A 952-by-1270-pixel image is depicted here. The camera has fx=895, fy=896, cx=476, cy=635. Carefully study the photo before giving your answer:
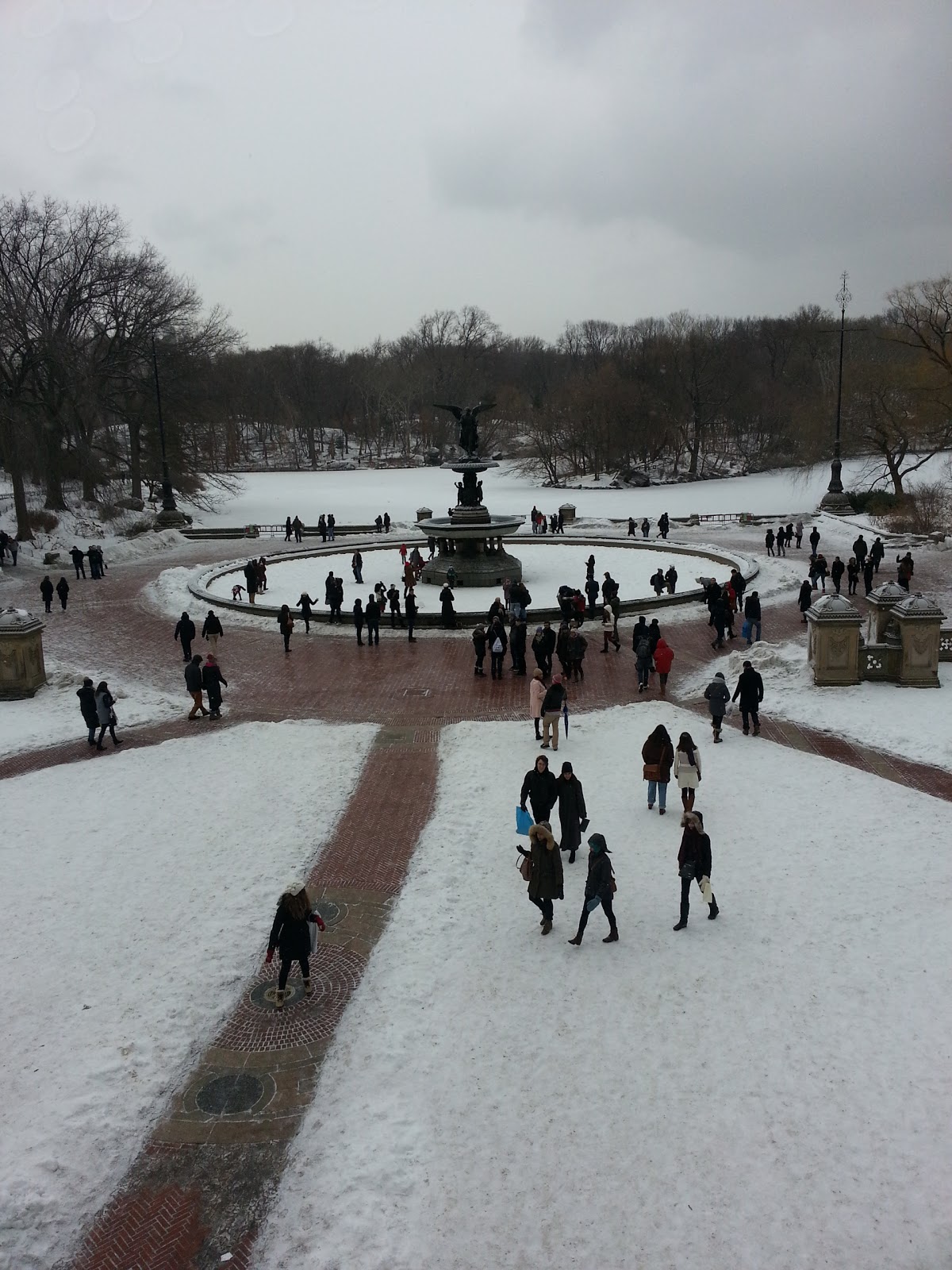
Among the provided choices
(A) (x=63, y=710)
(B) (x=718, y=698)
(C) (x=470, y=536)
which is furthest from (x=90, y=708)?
(C) (x=470, y=536)

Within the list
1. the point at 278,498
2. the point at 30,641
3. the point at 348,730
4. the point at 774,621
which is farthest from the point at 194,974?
the point at 278,498

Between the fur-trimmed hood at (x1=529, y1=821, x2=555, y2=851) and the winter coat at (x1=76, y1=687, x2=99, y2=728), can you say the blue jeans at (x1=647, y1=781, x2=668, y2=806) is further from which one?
the winter coat at (x1=76, y1=687, x2=99, y2=728)

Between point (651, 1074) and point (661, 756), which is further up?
point (661, 756)

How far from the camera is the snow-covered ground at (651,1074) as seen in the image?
5.21 meters

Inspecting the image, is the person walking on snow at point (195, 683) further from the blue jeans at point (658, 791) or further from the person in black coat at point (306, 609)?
the blue jeans at point (658, 791)

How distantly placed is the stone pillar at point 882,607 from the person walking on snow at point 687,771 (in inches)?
313

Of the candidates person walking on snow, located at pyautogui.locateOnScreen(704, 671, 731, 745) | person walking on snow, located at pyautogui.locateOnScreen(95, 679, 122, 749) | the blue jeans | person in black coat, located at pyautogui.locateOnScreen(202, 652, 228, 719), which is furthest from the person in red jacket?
person walking on snow, located at pyautogui.locateOnScreen(95, 679, 122, 749)

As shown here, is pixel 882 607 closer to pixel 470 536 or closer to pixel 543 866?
pixel 543 866

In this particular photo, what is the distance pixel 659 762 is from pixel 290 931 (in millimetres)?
5001

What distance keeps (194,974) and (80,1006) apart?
2.96ft

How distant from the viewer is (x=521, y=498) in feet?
199

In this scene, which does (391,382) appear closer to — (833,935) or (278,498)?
(278,498)

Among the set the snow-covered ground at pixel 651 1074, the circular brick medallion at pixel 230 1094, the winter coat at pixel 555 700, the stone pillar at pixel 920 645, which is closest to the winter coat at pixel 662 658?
the winter coat at pixel 555 700

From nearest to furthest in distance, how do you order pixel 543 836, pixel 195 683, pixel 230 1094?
pixel 230 1094
pixel 543 836
pixel 195 683
